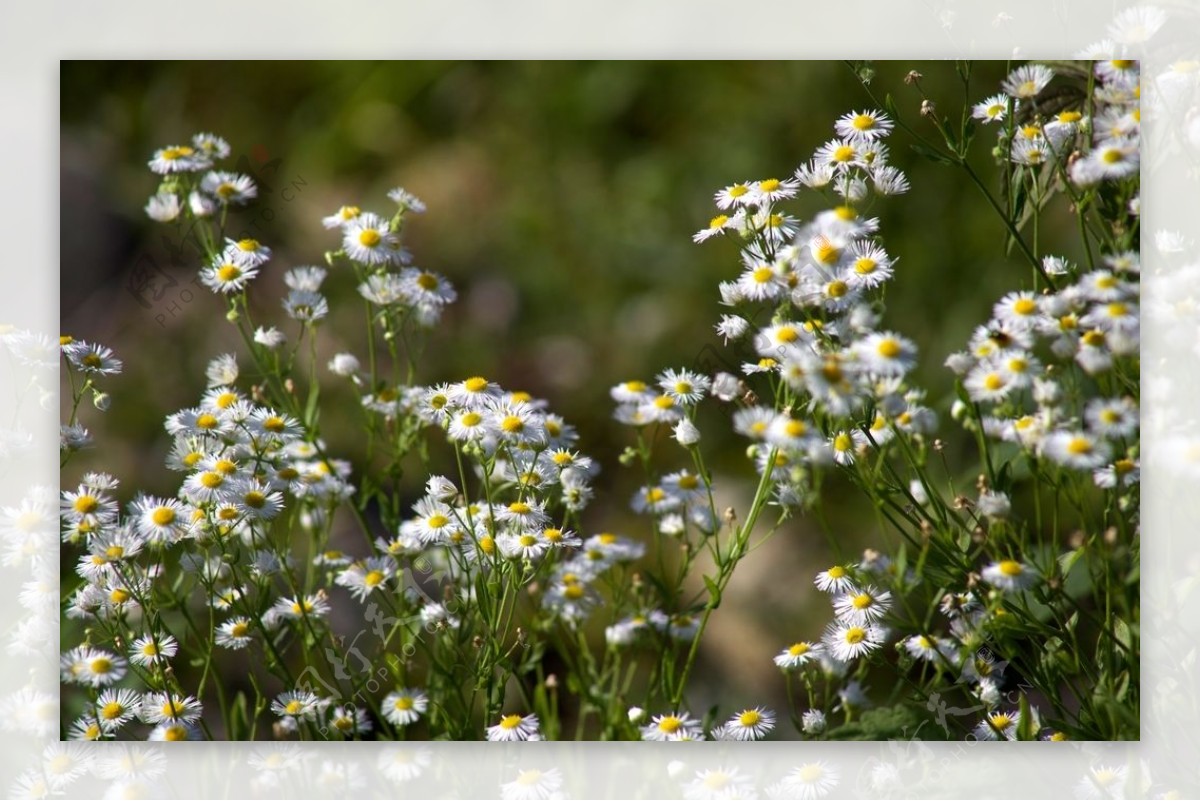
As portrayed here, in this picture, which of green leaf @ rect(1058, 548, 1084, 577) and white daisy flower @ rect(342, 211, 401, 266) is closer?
green leaf @ rect(1058, 548, 1084, 577)

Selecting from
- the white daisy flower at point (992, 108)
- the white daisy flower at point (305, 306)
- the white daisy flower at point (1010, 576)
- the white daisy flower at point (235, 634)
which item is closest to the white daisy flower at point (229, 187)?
the white daisy flower at point (305, 306)

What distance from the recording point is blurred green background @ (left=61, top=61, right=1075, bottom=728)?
172cm

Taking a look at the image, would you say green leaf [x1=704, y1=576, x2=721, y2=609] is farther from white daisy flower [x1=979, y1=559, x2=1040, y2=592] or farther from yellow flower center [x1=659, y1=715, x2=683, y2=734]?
white daisy flower [x1=979, y1=559, x2=1040, y2=592]

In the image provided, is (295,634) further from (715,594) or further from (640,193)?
(640,193)

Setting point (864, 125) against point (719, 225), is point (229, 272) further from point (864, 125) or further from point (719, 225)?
point (864, 125)

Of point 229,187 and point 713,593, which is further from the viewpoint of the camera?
point 229,187

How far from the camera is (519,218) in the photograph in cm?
184

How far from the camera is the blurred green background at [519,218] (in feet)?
5.64

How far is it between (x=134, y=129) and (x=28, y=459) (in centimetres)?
46

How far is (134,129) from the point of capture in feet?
5.65

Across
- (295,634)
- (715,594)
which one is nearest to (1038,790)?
(715,594)

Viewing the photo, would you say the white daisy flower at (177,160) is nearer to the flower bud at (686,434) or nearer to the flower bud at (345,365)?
the flower bud at (345,365)

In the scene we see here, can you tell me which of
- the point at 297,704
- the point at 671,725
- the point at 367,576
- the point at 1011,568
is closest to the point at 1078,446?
the point at 1011,568

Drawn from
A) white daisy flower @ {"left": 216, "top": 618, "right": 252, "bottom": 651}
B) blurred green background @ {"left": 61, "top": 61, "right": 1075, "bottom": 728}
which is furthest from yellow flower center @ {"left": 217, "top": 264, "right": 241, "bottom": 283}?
white daisy flower @ {"left": 216, "top": 618, "right": 252, "bottom": 651}
